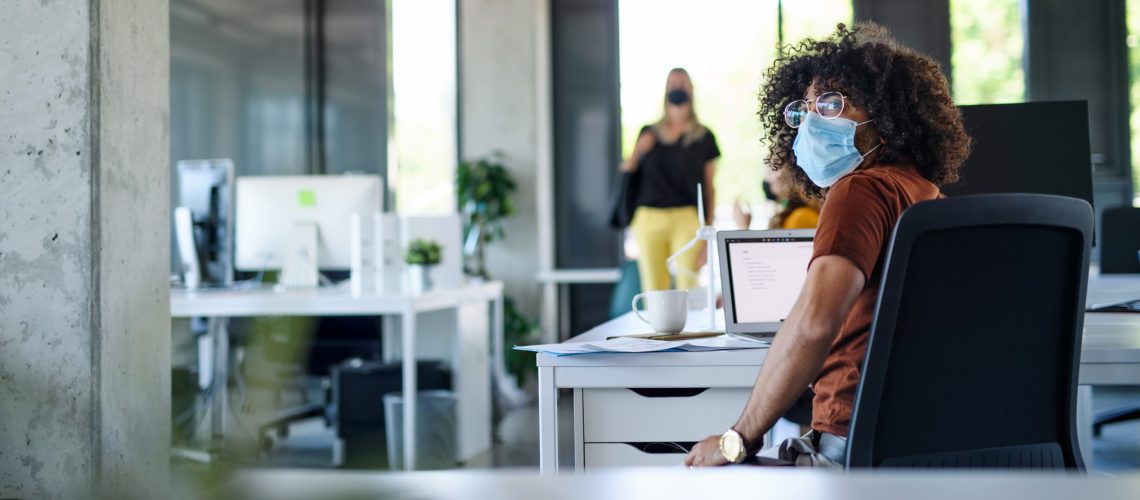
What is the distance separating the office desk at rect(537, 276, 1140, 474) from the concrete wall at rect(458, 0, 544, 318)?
5.21m

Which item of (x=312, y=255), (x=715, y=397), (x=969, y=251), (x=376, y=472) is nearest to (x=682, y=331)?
(x=715, y=397)

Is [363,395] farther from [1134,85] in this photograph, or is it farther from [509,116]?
[1134,85]

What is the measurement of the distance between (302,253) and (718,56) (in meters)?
3.74

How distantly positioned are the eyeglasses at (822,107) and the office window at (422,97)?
5612 mm

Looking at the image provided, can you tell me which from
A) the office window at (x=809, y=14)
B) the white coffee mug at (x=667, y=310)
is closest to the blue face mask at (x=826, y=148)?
the white coffee mug at (x=667, y=310)

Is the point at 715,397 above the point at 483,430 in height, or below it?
above

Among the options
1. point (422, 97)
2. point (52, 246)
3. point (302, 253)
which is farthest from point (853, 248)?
point (422, 97)

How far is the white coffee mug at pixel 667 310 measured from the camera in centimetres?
207

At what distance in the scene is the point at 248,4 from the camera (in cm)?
652

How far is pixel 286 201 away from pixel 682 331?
2890 millimetres

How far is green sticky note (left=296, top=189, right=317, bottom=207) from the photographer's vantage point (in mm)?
4571

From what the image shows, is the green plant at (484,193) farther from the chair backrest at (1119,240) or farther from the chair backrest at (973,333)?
the chair backrest at (973,333)

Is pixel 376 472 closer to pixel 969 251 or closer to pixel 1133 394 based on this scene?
pixel 969 251

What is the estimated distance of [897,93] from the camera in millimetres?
1654
